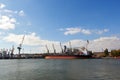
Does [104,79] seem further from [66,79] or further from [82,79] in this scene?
[66,79]

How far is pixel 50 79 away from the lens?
52219 mm

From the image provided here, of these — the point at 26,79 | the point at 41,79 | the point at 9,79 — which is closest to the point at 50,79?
the point at 41,79

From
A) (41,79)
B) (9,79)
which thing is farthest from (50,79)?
(9,79)

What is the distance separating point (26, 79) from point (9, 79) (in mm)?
3961

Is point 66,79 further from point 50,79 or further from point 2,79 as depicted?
point 2,79

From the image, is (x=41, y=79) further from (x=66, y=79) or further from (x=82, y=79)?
(x=82, y=79)

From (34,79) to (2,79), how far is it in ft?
24.2

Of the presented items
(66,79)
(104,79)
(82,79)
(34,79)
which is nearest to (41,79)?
(34,79)

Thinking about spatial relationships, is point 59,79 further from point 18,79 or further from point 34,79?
point 18,79

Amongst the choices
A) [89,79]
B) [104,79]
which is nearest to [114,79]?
[104,79]

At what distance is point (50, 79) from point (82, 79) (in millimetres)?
6823

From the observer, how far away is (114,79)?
51.5m

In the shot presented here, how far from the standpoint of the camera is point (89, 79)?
169 ft

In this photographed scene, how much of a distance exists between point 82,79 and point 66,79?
346 cm
